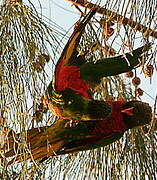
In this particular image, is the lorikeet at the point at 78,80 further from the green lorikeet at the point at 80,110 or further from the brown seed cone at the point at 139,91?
the brown seed cone at the point at 139,91

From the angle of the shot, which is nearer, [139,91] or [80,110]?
[80,110]

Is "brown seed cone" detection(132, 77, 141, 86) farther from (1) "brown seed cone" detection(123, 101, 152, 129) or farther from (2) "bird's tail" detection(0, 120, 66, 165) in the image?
(2) "bird's tail" detection(0, 120, 66, 165)

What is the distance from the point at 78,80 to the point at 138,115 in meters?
0.13

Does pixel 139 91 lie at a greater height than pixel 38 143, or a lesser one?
greater

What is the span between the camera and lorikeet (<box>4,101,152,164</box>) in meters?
0.91

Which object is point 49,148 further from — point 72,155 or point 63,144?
point 72,155

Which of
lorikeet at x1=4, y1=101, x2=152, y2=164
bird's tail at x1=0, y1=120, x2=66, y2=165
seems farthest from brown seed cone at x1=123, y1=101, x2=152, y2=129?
bird's tail at x1=0, y1=120, x2=66, y2=165

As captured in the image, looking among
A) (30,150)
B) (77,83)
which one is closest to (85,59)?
(77,83)

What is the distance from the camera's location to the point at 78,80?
2.91 ft

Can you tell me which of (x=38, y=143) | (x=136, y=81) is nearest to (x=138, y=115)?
(x=136, y=81)

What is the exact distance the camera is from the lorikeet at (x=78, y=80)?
0.84 metres

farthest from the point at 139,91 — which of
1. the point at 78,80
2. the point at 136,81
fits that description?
the point at 78,80

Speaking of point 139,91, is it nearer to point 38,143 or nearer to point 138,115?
point 138,115

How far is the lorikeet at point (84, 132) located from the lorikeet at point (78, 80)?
0.05 m
